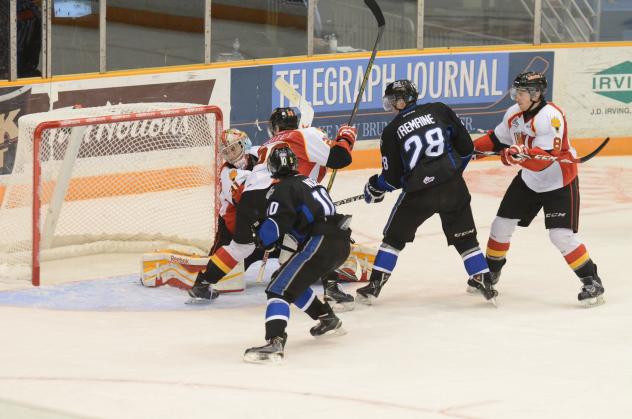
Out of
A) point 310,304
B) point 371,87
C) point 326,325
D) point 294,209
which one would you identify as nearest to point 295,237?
point 294,209

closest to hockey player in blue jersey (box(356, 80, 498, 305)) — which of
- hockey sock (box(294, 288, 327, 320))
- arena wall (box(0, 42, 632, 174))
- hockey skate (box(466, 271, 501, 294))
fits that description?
hockey skate (box(466, 271, 501, 294))

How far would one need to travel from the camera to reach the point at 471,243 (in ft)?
20.5

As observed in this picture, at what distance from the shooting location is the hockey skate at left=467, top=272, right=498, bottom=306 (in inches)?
244

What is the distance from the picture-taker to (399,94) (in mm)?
6148

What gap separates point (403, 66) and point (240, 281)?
4.74m

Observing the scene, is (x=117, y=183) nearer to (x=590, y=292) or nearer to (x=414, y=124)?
(x=414, y=124)

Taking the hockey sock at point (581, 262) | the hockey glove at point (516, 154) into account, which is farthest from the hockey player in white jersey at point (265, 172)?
the hockey sock at point (581, 262)

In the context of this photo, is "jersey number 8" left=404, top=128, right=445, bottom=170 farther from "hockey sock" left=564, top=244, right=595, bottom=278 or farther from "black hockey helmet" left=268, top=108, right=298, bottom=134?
"hockey sock" left=564, top=244, right=595, bottom=278

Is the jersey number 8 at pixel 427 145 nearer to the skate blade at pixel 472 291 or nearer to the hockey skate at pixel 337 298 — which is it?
the hockey skate at pixel 337 298

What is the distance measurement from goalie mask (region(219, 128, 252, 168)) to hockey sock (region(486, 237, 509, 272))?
1356mm

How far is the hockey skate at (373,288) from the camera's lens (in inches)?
245

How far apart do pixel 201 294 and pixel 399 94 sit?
1394mm

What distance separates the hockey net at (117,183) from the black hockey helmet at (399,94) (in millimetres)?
1487

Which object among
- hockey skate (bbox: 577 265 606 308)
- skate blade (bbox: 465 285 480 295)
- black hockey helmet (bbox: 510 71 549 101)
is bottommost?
skate blade (bbox: 465 285 480 295)
